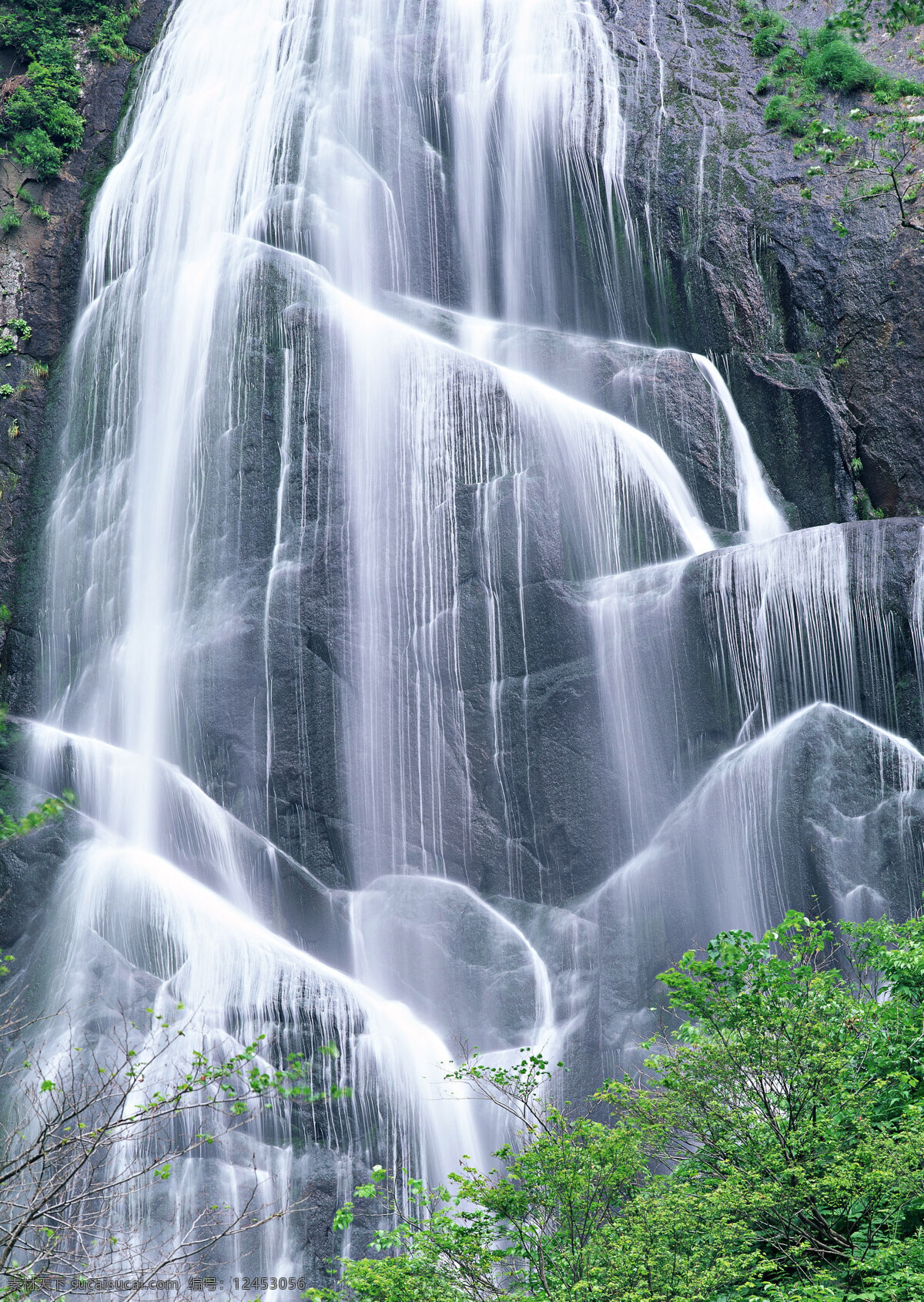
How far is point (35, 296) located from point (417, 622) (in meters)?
9.15

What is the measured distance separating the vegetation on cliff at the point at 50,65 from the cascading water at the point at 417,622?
2.20 metres

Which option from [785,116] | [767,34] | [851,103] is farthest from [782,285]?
[767,34]

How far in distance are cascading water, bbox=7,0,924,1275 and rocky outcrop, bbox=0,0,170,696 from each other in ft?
2.16

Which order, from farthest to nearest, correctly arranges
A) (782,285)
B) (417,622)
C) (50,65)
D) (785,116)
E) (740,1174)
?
(50,65) < (785,116) < (782,285) < (417,622) < (740,1174)

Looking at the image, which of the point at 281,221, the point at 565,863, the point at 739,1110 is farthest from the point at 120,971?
the point at 281,221

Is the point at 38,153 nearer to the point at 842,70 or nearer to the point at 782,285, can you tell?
the point at 782,285

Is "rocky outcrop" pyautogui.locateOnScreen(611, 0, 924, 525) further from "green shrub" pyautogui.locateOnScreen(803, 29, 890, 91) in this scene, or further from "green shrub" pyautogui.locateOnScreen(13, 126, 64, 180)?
"green shrub" pyautogui.locateOnScreen(13, 126, 64, 180)

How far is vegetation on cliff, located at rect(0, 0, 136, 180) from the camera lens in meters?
18.9

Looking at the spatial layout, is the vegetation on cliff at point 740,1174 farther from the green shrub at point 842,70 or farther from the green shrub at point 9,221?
the green shrub at point 9,221

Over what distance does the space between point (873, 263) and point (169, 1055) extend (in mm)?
13573

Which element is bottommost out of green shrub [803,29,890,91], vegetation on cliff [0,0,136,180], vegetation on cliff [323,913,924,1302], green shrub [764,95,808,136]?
vegetation on cliff [323,913,924,1302]

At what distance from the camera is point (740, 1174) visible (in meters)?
6.11

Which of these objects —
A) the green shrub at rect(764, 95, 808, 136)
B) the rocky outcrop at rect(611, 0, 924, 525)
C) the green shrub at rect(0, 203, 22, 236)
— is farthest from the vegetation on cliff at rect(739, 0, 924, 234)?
the green shrub at rect(0, 203, 22, 236)

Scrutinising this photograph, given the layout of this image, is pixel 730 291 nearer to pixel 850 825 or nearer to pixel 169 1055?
pixel 850 825
